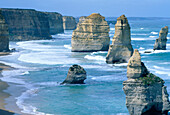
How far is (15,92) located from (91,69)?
15271 millimetres

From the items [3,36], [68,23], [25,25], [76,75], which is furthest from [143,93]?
[68,23]

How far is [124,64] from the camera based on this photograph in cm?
5078

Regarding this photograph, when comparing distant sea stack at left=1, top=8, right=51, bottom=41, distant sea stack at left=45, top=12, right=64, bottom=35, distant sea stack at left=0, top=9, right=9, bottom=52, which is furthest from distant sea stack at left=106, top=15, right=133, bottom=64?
distant sea stack at left=45, top=12, right=64, bottom=35

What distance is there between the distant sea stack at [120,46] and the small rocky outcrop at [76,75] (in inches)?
612

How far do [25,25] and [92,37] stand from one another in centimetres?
4960

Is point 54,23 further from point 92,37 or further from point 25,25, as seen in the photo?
point 92,37

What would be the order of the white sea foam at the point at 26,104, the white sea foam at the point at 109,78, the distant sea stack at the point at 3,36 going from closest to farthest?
the white sea foam at the point at 26,104
the white sea foam at the point at 109,78
the distant sea stack at the point at 3,36

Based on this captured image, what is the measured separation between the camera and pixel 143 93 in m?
22.6

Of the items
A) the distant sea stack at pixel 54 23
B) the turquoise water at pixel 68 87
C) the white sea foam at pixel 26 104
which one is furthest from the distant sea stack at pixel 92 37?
the distant sea stack at pixel 54 23

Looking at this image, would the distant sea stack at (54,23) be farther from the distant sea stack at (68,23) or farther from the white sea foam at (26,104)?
the white sea foam at (26,104)

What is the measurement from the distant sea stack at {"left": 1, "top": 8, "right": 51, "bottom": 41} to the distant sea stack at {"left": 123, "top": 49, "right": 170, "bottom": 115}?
9101cm

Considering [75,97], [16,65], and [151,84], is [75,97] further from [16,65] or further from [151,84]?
[16,65]

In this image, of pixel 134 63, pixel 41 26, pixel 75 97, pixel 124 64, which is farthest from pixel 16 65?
pixel 41 26

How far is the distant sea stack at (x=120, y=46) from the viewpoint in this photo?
51500mm
